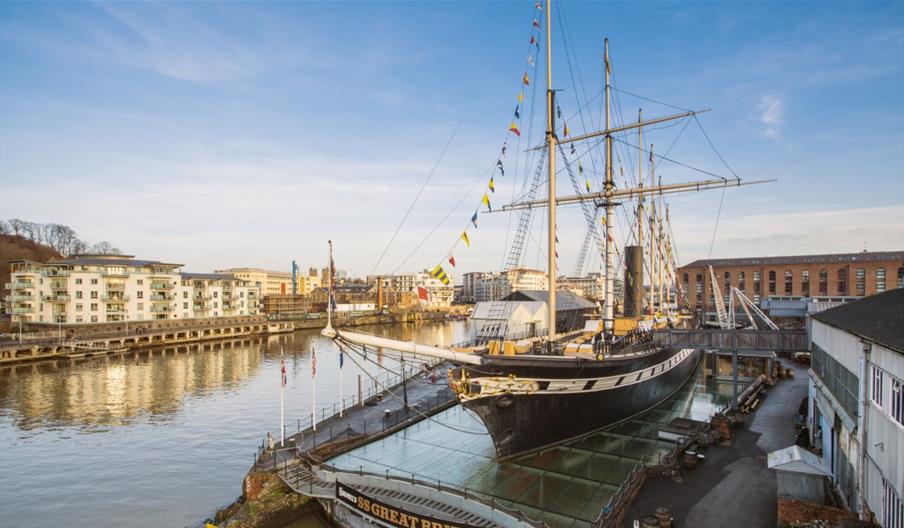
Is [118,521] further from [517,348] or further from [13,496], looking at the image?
[517,348]

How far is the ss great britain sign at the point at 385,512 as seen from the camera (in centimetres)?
1187

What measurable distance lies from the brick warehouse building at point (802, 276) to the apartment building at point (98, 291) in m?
79.8

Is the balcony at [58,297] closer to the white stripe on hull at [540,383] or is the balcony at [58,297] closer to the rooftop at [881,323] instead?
the white stripe on hull at [540,383]

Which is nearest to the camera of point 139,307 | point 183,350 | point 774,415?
point 774,415

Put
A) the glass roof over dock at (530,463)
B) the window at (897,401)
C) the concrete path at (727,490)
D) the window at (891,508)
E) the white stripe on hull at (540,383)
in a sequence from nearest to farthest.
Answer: the window at (891,508) < the window at (897,401) < the concrete path at (727,490) < the glass roof over dock at (530,463) < the white stripe on hull at (540,383)

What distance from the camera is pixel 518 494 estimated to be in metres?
15.4

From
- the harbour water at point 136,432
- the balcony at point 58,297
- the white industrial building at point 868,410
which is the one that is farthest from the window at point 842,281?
the balcony at point 58,297

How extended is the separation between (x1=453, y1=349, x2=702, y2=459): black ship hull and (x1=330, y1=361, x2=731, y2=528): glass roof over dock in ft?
2.38

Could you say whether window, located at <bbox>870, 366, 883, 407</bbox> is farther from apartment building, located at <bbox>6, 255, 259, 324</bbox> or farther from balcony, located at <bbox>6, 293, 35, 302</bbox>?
balcony, located at <bbox>6, 293, 35, 302</bbox>

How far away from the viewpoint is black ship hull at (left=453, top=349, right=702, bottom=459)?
16172 millimetres

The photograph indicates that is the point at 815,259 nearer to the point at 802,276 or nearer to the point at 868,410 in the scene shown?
the point at 802,276

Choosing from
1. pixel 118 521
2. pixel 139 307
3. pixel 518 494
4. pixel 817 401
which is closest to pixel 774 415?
pixel 817 401

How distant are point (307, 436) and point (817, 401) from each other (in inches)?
825

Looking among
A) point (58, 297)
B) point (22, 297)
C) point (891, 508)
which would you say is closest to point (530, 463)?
point (891, 508)
